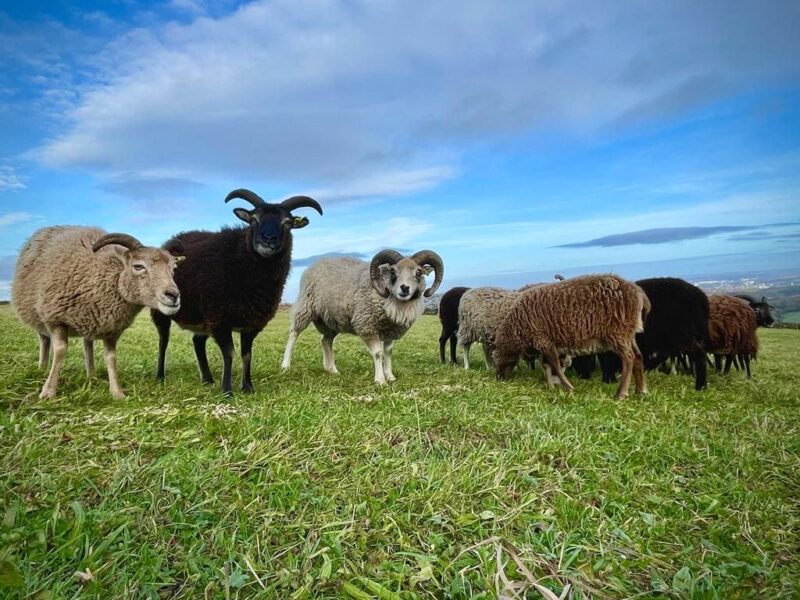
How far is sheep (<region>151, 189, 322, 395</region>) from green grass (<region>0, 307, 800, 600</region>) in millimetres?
1230

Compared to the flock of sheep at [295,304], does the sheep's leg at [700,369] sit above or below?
below

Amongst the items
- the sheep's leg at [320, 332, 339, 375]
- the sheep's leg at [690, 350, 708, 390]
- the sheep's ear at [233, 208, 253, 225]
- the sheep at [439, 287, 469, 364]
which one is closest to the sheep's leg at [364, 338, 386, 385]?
the sheep's leg at [320, 332, 339, 375]

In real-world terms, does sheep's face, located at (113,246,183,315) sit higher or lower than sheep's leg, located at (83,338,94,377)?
higher

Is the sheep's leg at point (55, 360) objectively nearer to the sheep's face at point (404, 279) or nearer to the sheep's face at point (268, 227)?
the sheep's face at point (268, 227)

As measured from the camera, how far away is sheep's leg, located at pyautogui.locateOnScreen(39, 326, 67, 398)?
5461 mm

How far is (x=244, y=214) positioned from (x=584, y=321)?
539 cm

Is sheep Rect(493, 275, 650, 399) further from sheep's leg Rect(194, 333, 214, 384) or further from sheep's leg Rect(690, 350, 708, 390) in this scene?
sheep's leg Rect(194, 333, 214, 384)

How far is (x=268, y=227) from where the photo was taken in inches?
260

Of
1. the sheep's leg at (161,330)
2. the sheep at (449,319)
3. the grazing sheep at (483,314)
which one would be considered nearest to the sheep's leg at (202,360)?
the sheep's leg at (161,330)

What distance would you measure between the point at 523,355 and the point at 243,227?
5155 millimetres

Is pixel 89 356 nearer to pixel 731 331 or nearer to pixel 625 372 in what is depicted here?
pixel 625 372

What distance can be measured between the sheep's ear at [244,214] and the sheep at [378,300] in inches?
101

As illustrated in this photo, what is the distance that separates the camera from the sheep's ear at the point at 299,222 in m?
7.26

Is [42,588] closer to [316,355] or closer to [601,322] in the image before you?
[601,322]
